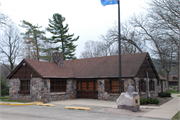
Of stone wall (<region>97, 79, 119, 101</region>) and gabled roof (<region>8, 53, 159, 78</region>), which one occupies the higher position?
gabled roof (<region>8, 53, 159, 78</region>)

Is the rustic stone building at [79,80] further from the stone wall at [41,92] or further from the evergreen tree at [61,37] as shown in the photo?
the evergreen tree at [61,37]

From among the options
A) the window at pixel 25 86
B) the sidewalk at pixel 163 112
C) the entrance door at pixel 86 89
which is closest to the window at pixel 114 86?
the entrance door at pixel 86 89

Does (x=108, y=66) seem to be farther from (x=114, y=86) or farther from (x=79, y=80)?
(x=79, y=80)

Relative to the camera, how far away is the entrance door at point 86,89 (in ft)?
63.3

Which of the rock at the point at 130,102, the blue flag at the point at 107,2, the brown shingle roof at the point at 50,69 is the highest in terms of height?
the blue flag at the point at 107,2

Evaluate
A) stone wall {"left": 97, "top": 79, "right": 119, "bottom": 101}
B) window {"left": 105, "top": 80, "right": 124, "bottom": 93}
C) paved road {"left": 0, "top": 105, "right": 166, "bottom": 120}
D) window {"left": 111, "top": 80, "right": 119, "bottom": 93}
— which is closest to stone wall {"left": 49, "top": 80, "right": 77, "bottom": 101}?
stone wall {"left": 97, "top": 79, "right": 119, "bottom": 101}

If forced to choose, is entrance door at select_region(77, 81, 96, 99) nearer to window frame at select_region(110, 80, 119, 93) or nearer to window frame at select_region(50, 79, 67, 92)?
window frame at select_region(50, 79, 67, 92)

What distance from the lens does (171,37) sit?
47.1ft

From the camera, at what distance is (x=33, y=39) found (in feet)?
123

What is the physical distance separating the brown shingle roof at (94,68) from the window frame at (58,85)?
62 cm

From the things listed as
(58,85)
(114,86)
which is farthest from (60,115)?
(114,86)

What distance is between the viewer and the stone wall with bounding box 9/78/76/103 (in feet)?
54.5

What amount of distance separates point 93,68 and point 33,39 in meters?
21.4

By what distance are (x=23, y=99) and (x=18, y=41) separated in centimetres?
1984
